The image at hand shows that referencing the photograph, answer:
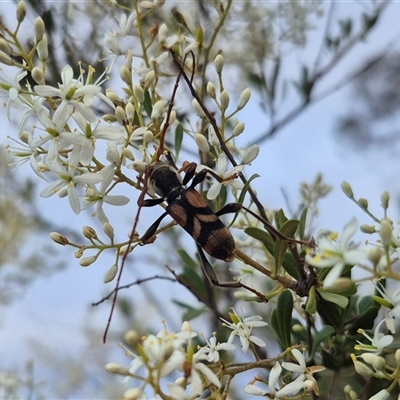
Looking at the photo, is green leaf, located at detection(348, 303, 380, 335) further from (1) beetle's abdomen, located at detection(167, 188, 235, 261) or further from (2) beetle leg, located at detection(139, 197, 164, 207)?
(2) beetle leg, located at detection(139, 197, 164, 207)

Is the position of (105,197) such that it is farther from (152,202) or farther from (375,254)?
(375,254)

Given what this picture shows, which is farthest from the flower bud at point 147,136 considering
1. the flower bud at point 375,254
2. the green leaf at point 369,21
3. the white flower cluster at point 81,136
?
the green leaf at point 369,21

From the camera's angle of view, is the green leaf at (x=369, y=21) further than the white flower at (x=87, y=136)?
Yes

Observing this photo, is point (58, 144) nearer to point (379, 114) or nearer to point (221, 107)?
point (221, 107)

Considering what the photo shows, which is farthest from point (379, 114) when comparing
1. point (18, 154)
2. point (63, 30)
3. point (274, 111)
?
point (18, 154)

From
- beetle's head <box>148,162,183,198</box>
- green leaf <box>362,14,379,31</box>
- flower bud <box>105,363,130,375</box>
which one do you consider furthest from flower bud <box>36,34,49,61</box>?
green leaf <box>362,14,379,31</box>

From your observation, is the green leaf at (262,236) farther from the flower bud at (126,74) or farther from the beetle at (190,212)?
the flower bud at (126,74)
